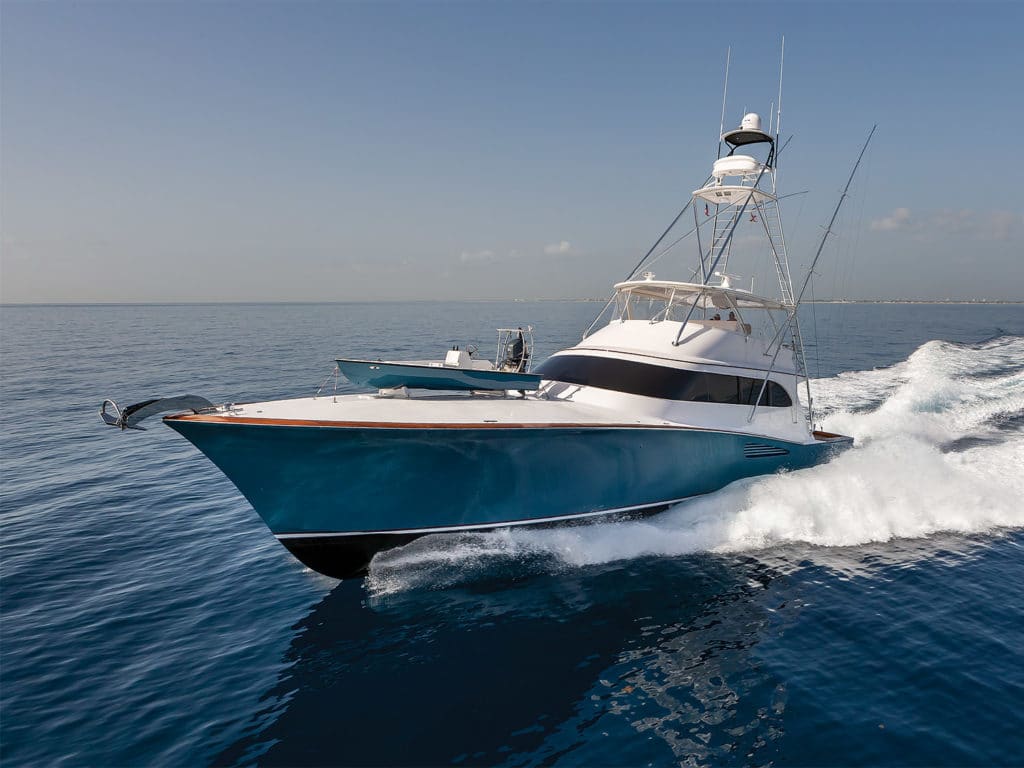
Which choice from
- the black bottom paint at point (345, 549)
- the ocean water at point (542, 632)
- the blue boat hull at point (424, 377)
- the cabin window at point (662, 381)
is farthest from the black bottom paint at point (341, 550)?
the cabin window at point (662, 381)

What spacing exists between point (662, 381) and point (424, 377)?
436 cm

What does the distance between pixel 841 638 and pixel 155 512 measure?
12241mm

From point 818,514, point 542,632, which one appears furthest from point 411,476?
point 818,514

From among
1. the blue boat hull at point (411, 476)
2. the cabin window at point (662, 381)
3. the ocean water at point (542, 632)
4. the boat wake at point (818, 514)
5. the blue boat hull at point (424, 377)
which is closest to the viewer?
the ocean water at point (542, 632)

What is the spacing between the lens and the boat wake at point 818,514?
8.61m

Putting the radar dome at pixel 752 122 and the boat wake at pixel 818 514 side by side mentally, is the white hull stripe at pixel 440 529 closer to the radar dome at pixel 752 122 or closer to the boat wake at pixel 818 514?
the boat wake at pixel 818 514

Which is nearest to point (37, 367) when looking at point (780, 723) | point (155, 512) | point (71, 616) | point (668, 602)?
point (155, 512)

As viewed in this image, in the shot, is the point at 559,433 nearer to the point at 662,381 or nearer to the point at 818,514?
the point at 662,381

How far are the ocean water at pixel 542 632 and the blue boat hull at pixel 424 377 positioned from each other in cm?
206

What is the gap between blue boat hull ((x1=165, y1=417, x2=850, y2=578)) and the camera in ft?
23.9

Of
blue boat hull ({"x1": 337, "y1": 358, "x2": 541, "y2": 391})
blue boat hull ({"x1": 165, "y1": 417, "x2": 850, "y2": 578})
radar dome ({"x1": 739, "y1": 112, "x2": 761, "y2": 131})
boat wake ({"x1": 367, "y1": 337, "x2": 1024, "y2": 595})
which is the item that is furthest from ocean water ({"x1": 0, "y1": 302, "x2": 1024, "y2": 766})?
radar dome ({"x1": 739, "y1": 112, "x2": 761, "y2": 131})

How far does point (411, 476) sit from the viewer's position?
7.73 m

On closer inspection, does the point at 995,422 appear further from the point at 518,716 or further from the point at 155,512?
the point at 155,512

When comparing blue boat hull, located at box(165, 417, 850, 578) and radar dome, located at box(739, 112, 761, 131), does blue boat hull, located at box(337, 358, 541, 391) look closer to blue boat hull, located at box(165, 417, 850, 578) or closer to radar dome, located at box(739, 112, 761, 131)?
blue boat hull, located at box(165, 417, 850, 578)
